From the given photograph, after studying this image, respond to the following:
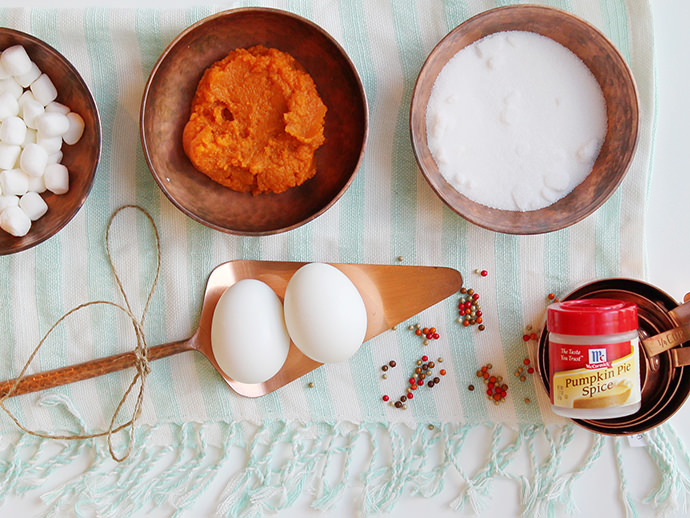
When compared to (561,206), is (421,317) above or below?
below

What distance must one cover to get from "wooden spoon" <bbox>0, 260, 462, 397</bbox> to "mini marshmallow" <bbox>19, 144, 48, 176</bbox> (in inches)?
15.2

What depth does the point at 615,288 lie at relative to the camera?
1178 mm

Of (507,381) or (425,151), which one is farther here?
(507,381)

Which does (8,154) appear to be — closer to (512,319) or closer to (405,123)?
(405,123)

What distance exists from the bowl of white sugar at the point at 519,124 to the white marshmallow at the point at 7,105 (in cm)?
79

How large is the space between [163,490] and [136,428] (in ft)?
0.47

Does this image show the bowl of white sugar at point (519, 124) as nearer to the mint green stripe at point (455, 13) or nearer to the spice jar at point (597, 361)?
the mint green stripe at point (455, 13)

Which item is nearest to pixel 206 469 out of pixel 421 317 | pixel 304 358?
pixel 304 358

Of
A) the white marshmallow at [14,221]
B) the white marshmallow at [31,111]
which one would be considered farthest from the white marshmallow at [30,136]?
the white marshmallow at [14,221]

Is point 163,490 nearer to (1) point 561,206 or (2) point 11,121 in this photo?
(2) point 11,121

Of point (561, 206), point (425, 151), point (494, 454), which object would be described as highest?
point (425, 151)

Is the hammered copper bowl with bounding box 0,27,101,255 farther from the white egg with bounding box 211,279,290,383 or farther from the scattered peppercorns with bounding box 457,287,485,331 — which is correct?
the scattered peppercorns with bounding box 457,287,485,331

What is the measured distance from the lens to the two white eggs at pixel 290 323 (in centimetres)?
108

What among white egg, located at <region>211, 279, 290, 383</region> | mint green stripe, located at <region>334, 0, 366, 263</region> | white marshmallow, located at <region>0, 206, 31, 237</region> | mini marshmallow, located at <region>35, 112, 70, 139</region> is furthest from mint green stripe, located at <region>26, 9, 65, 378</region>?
mint green stripe, located at <region>334, 0, 366, 263</region>
